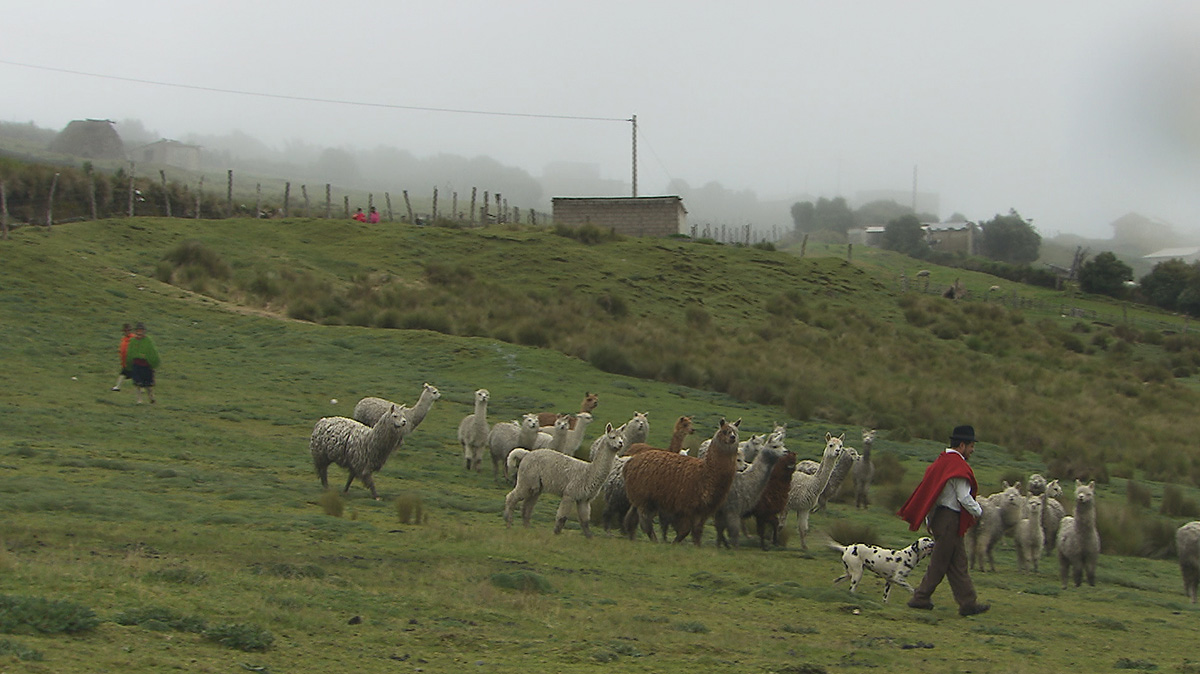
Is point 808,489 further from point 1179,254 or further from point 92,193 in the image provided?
point 1179,254

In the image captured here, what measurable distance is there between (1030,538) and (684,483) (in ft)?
19.0

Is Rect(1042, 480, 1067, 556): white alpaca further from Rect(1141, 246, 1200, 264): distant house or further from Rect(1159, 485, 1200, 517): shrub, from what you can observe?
Rect(1141, 246, 1200, 264): distant house

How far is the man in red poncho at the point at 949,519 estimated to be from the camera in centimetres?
1180

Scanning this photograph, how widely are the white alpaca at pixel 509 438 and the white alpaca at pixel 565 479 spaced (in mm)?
5101

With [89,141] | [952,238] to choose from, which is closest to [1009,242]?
[952,238]

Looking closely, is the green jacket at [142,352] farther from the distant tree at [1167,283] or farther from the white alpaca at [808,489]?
the distant tree at [1167,283]

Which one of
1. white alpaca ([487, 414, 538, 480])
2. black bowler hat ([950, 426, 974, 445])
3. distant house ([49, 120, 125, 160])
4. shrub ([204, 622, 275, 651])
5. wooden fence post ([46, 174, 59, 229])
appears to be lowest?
white alpaca ([487, 414, 538, 480])

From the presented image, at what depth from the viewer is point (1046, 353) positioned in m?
57.7

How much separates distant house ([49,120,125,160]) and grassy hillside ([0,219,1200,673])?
103 metres

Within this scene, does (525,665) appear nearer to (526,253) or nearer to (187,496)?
(187,496)

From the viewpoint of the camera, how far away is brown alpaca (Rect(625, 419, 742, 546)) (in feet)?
50.5

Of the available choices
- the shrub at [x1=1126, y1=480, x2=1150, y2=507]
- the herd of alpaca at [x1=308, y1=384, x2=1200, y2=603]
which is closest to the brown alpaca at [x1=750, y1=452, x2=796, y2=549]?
the herd of alpaca at [x1=308, y1=384, x2=1200, y2=603]

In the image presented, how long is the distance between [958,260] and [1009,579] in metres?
116

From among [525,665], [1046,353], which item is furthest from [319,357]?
[1046,353]
